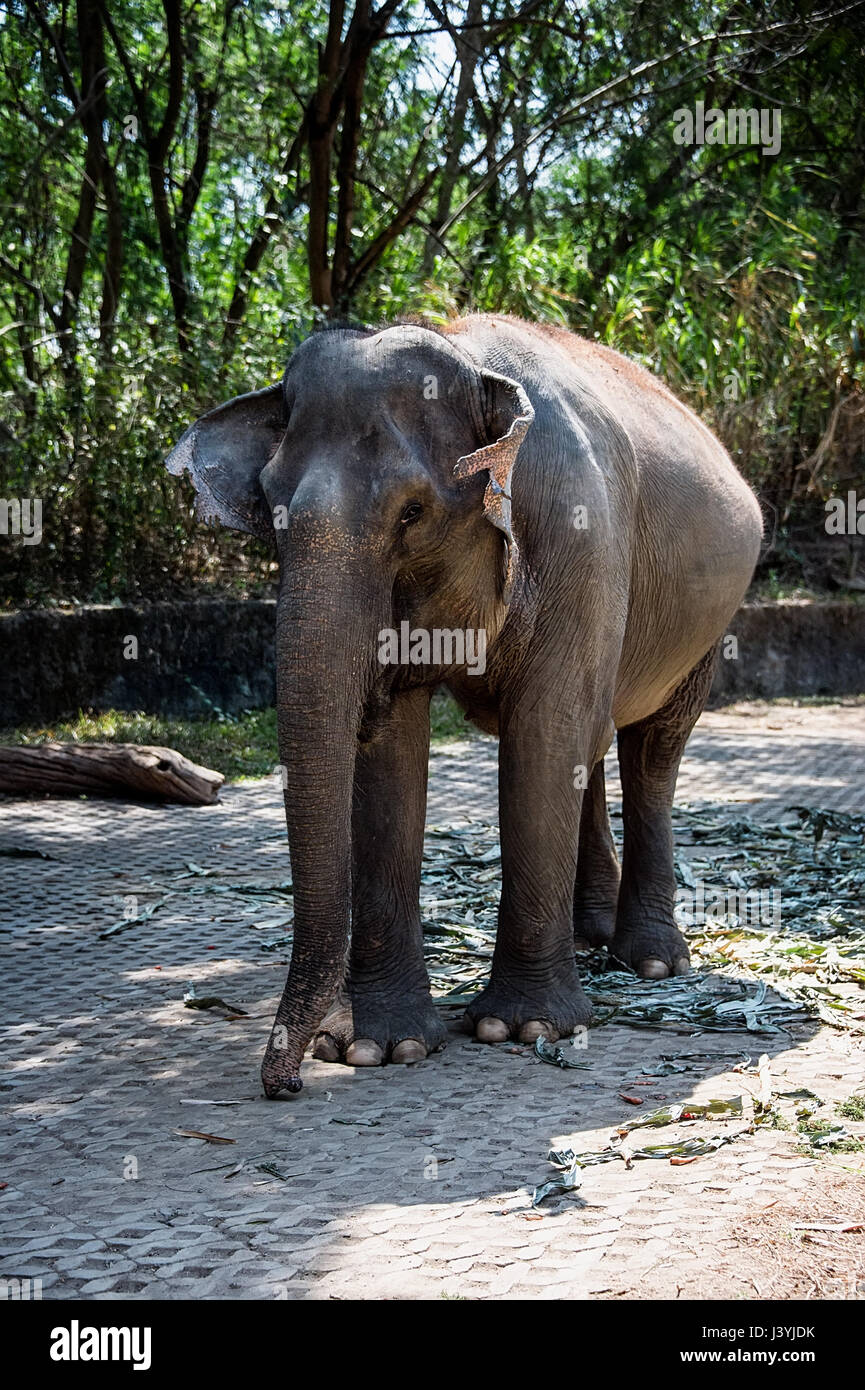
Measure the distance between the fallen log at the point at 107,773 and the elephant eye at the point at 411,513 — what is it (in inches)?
191

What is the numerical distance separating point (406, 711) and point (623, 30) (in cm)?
1185

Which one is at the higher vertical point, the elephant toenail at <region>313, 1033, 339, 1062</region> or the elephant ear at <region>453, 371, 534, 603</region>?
the elephant ear at <region>453, 371, 534, 603</region>

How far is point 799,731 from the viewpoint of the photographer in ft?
40.1

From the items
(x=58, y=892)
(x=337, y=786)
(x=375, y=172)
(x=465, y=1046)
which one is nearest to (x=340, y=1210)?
(x=337, y=786)

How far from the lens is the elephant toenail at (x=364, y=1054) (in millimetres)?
4723

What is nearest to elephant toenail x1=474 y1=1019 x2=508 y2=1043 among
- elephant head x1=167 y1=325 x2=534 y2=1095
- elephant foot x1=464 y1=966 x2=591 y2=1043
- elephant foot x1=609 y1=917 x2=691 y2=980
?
elephant foot x1=464 y1=966 x2=591 y2=1043

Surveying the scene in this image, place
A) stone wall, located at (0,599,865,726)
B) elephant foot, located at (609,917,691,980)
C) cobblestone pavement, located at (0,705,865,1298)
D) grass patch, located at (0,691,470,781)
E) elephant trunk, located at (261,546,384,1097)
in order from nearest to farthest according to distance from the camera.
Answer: cobblestone pavement, located at (0,705,865,1298) < elephant trunk, located at (261,546,384,1097) < elephant foot, located at (609,917,691,980) < grass patch, located at (0,691,470,781) < stone wall, located at (0,599,865,726)

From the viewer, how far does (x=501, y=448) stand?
4.30 m

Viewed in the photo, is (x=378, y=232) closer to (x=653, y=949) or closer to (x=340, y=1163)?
(x=653, y=949)

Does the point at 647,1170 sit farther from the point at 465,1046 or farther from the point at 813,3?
the point at 813,3

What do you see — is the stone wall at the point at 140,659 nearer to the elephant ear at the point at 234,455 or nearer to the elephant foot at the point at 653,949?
the elephant foot at the point at 653,949

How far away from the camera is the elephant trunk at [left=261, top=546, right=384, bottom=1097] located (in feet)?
13.2

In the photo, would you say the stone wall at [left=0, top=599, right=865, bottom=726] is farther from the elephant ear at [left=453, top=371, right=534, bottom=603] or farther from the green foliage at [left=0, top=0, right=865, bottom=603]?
the elephant ear at [left=453, top=371, right=534, bottom=603]

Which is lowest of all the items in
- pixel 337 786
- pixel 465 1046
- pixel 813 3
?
pixel 465 1046
